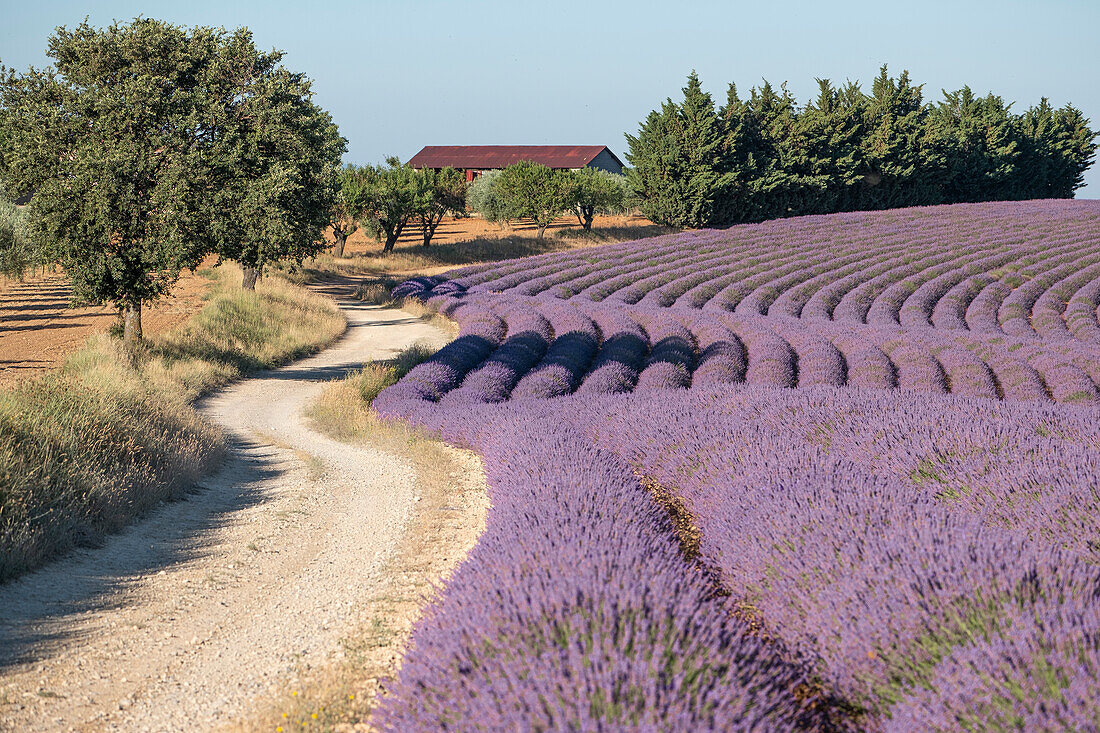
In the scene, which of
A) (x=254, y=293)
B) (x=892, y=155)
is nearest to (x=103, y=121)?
(x=254, y=293)

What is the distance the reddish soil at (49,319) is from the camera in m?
16.4

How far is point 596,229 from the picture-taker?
5116 cm

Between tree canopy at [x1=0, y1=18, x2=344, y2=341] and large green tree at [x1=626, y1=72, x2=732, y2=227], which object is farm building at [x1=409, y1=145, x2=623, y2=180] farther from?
tree canopy at [x1=0, y1=18, x2=344, y2=341]

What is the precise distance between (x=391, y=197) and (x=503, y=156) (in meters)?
36.4

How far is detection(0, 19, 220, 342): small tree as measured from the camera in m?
14.6

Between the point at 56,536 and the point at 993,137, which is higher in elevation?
the point at 993,137

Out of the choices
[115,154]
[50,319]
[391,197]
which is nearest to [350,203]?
[391,197]

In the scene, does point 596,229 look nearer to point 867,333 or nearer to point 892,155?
point 892,155

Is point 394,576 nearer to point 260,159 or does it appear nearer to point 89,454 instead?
point 89,454

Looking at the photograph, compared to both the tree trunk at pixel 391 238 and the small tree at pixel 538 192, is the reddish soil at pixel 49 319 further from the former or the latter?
the small tree at pixel 538 192

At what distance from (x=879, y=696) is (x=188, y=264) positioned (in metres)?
14.8

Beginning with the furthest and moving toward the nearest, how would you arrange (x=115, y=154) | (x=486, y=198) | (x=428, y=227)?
(x=486, y=198), (x=428, y=227), (x=115, y=154)

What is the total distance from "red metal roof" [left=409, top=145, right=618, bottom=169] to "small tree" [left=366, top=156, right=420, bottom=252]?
98.4ft

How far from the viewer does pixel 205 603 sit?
565 centimetres
